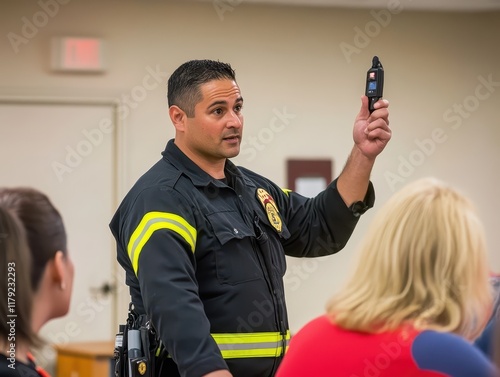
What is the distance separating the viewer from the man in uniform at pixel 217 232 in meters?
2.12

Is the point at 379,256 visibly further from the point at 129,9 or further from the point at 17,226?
the point at 129,9

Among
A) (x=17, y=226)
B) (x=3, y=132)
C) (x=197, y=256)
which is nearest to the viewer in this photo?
(x=17, y=226)

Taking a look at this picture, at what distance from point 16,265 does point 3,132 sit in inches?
151

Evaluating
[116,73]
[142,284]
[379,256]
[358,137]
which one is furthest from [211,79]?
[116,73]

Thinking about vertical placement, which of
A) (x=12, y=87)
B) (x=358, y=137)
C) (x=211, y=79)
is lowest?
(x=358, y=137)

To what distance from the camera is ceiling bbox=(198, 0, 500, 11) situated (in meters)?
5.31

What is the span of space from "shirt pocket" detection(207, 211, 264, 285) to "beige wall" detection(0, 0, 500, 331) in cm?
289

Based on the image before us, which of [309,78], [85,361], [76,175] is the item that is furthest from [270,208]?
[309,78]

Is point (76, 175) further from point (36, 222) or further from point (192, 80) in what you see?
point (36, 222)

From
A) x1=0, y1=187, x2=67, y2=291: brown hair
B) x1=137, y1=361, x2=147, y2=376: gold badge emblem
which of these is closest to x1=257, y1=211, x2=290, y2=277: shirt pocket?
x1=137, y1=361, x2=147, y2=376: gold badge emblem

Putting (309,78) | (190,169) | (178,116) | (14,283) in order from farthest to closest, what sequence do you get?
(309,78)
(178,116)
(190,169)
(14,283)

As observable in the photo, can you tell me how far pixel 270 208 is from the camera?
250 cm

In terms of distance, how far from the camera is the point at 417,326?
141 cm

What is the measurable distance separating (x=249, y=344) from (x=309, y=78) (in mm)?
3331
